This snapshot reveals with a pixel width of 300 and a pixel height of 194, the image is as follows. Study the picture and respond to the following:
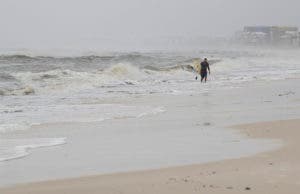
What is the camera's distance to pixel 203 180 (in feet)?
22.4

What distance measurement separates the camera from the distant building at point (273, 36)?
142 metres

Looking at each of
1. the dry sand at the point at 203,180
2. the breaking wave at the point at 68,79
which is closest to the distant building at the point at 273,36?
the breaking wave at the point at 68,79

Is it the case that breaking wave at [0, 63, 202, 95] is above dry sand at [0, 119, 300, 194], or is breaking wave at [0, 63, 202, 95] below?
below

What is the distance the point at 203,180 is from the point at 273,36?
152374 millimetres

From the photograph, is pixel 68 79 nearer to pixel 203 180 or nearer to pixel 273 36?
pixel 203 180

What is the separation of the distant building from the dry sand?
135354 mm

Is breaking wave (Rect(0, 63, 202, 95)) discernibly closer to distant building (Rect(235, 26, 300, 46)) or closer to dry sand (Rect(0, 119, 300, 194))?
dry sand (Rect(0, 119, 300, 194))

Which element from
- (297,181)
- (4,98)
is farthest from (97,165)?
(4,98)

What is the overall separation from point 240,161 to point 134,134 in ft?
10.4

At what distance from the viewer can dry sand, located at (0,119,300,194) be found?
6379 millimetres

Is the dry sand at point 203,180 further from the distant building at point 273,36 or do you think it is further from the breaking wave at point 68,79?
the distant building at point 273,36

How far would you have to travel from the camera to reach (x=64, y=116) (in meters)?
13.4

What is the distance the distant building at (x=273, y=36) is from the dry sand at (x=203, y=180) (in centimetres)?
13535

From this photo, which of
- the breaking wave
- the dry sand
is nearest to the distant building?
the breaking wave
